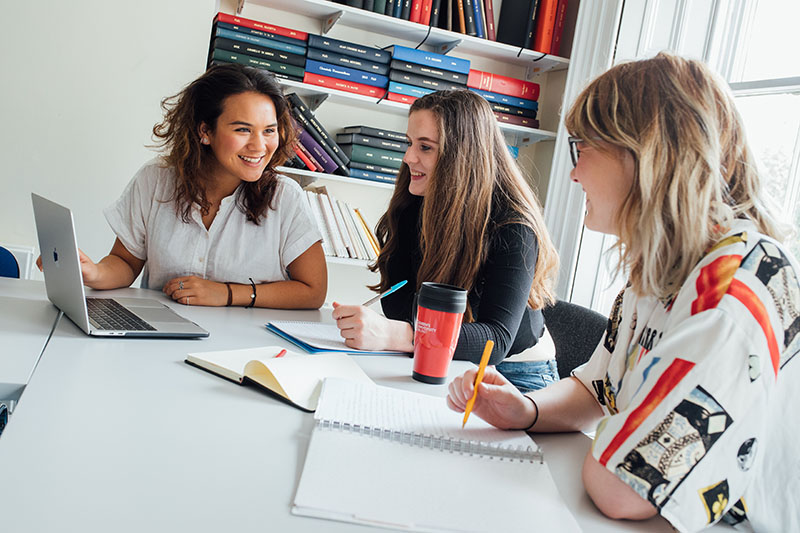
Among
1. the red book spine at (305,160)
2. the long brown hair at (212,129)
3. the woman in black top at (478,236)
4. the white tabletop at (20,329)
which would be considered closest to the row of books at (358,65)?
the red book spine at (305,160)

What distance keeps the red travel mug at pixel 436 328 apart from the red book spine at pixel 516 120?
177 centimetres

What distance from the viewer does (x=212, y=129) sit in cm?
183

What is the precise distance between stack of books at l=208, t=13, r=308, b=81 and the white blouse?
730mm

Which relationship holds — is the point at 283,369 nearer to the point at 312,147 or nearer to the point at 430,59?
the point at 312,147

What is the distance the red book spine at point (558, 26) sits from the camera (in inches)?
106

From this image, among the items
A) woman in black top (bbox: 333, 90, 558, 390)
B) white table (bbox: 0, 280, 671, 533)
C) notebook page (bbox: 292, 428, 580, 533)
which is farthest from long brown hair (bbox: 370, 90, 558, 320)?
notebook page (bbox: 292, 428, 580, 533)

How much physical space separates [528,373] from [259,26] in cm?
161

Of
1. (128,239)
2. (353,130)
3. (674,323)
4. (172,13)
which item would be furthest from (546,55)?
(674,323)

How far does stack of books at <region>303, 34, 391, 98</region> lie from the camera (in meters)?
2.45

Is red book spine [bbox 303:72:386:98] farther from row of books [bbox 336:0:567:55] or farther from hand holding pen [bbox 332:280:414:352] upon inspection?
hand holding pen [bbox 332:280:414:352]

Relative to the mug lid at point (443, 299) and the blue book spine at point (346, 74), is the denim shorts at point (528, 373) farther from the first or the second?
the blue book spine at point (346, 74)

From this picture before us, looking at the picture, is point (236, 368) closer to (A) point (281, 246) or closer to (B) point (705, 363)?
(B) point (705, 363)

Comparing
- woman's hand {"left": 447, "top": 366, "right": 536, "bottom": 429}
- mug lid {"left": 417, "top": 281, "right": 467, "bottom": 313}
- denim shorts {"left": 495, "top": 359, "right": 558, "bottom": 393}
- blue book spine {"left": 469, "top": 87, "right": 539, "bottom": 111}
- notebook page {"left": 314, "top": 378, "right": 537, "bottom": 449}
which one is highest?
blue book spine {"left": 469, "top": 87, "right": 539, "bottom": 111}

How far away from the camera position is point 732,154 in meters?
0.79
